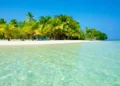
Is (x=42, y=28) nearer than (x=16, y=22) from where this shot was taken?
Yes

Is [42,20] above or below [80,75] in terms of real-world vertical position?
above

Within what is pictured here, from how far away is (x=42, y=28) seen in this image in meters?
47.9

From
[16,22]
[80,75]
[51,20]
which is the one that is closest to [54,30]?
[51,20]

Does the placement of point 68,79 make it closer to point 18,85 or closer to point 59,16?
point 18,85

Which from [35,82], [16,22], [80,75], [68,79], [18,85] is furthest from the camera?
[16,22]

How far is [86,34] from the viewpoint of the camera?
70875mm

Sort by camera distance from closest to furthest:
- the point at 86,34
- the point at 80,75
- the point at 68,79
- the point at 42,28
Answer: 1. the point at 68,79
2. the point at 80,75
3. the point at 42,28
4. the point at 86,34

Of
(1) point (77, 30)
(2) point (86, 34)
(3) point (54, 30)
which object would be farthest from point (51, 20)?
(2) point (86, 34)

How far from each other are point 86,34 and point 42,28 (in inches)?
1046

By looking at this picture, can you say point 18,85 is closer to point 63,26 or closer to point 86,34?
point 63,26

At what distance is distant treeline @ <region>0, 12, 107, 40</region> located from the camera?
44.1 metres

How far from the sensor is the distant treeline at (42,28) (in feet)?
145

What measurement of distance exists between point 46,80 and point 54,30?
43.4 meters

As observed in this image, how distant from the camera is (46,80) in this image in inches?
238
